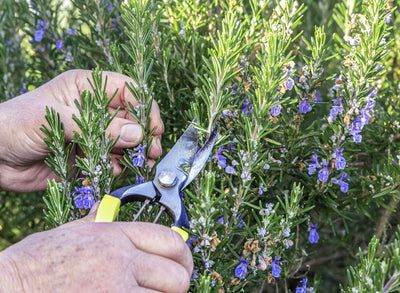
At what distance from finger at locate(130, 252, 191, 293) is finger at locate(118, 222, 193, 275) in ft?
0.08

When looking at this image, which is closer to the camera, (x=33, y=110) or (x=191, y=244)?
(x=191, y=244)

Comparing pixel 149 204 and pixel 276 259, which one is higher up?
pixel 149 204

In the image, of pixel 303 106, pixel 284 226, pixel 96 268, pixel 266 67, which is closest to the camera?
pixel 96 268

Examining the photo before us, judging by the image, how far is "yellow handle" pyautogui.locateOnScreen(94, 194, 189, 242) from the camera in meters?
1.27

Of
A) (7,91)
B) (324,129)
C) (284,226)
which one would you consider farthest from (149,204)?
(7,91)

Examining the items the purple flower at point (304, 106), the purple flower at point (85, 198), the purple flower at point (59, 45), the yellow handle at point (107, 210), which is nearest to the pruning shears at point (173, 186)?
the yellow handle at point (107, 210)

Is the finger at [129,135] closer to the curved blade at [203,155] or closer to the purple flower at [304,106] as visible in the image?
the curved blade at [203,155]

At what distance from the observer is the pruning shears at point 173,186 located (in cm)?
128

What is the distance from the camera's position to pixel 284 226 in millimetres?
1345

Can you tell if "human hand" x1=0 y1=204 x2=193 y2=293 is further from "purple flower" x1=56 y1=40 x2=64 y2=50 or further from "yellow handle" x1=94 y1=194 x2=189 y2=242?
"purple flower" x1=56 y1=40 x2=64 y2=50

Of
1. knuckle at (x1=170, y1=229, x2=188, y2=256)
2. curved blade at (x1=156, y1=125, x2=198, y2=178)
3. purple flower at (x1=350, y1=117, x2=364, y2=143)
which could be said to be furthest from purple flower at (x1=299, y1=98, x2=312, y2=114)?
knuckle at (x1=170, y1=229, x2=188, y2=256)

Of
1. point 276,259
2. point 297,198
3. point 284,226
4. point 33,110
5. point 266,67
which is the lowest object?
point 276,259

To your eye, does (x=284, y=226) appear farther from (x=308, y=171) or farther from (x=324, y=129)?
(x=324, y=129)

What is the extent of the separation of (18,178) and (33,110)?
1.44 ft
